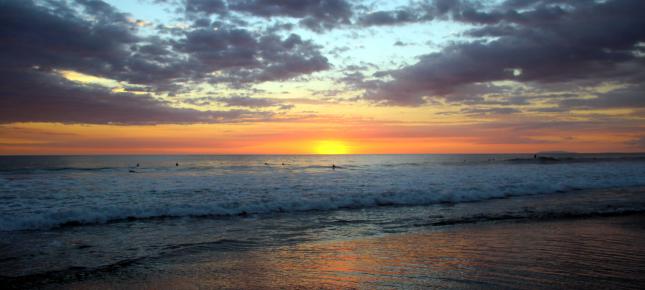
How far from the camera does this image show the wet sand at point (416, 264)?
6.64 metres

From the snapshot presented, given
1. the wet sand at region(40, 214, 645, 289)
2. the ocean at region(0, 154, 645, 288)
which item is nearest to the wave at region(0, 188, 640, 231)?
the ocean at region(0, 154, 645, 288)

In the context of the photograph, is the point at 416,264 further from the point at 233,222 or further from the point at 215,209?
the point at 215,209

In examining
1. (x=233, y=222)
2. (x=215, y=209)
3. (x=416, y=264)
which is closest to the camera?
(x=416, y=264)

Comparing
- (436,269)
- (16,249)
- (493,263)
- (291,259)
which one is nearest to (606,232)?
(493,263)

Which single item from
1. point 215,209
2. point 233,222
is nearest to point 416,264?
point 233,222

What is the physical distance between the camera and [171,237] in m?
11.0

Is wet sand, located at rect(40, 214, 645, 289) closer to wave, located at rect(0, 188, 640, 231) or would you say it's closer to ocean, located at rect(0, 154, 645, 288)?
ocean, located at rect(0, 154, 645, 288)

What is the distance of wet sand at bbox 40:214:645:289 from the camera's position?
6.64m

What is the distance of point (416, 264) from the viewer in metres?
7.75

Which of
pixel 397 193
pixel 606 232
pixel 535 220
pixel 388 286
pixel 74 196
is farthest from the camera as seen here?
pixel 397 193

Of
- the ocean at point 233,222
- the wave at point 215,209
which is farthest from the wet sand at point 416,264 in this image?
the wave at point 215,209

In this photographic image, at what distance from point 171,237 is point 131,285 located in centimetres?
436

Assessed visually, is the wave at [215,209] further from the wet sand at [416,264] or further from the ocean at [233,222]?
the wet sand at [416,264]

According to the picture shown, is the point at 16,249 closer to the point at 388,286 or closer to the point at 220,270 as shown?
the point at 220,270
